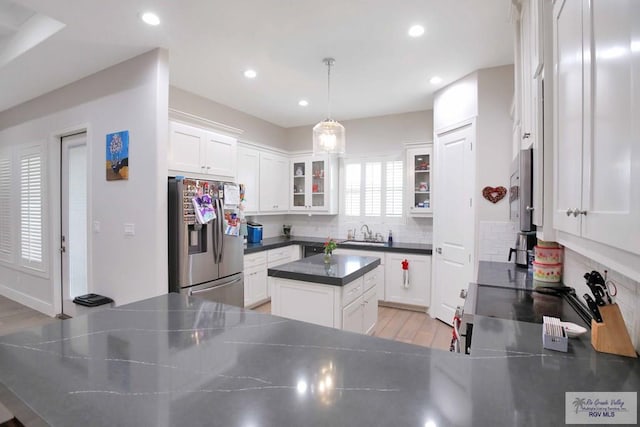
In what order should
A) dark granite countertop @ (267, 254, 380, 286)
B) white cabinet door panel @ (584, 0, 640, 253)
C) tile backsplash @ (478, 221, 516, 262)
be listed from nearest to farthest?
white cabinet door panel @ (584, 0, 640, 253) → dark granite countertop @ (267, 254, 380, 286) → tile backsplash @ (478, 221, 516, 262)

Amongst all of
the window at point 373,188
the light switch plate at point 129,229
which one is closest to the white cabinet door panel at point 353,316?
the light switch plate at point 129,229

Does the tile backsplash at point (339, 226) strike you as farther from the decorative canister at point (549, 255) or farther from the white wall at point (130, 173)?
the decorative canister at point (549, 255)

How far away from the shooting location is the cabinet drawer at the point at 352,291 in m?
2.48

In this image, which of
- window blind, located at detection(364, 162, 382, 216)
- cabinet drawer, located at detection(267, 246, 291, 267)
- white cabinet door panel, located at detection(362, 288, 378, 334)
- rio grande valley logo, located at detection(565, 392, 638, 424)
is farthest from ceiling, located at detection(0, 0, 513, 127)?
rio grande valley logo, located at detection(565, 392, 638, 424)

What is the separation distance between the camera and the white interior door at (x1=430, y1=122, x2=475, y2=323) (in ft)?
11.1

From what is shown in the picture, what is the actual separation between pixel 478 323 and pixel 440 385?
2.29 ft

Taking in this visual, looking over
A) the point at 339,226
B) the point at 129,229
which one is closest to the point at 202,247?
the point at 129,229

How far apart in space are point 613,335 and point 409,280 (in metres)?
3.20

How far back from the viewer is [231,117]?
4.61 m

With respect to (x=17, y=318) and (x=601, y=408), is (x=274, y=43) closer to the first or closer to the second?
(x=601, y=408)

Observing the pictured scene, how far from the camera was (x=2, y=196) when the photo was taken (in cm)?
480

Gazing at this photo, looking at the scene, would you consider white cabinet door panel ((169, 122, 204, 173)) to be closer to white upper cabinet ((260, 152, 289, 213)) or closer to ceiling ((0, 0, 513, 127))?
ceiling ((0, 0, 513, 127))

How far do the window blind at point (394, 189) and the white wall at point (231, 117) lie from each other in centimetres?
201

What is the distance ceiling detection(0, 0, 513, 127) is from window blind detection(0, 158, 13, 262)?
1287 mm
